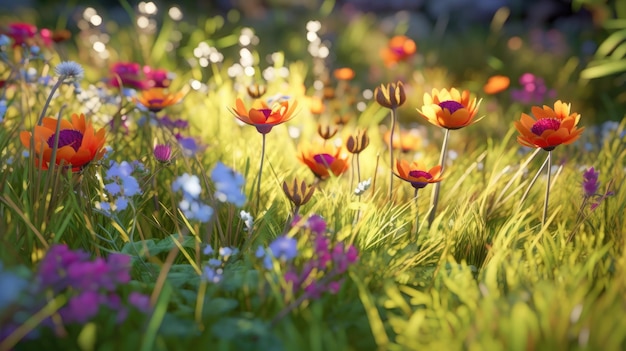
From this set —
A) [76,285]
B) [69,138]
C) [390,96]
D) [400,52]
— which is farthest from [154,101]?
[400,52]

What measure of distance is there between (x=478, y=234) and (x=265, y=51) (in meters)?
3.86

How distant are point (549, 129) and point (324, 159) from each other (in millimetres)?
601

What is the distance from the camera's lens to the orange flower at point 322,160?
171 centimetres

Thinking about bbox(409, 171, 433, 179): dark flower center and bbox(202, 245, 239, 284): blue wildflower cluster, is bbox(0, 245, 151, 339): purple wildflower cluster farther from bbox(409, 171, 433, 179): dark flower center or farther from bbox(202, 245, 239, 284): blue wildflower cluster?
bbox(409, 171, 433, 179): dark flower center

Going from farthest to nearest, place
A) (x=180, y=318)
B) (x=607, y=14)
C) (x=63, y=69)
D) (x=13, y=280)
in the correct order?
(x=607, y=14), (x=63, y=69), (x=180, y=318), (x=13, y=280)

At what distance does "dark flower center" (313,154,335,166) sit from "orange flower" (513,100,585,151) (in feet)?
A: 1.68

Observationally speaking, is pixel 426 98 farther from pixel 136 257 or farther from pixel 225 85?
pixel 225 85

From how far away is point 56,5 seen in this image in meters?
8.00

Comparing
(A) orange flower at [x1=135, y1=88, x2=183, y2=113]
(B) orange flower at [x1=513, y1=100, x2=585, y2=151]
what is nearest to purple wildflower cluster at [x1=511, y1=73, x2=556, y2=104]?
(B) orange flower at [x1=513, y1=100, x2=585, y2=151]

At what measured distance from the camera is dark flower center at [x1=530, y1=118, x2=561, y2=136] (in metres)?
1.65

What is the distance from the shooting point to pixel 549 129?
1.62 m

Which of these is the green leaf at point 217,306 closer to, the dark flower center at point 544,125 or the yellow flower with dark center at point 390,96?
the yellow flower with dark center at point 390,96

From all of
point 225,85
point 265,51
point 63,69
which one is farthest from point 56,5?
point 63,69

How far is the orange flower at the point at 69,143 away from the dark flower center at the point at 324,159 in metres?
0.57
